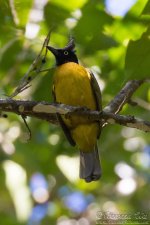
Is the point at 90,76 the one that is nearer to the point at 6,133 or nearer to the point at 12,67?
the point at 12,67

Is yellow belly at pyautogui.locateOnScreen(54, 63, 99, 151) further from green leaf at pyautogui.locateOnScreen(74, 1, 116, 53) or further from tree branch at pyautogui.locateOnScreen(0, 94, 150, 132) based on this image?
tree branch at pyautogui.locateOnScreen(0, 94, 150, 132)

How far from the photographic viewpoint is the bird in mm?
5124

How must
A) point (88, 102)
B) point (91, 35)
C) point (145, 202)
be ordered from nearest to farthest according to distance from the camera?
point (91, 35), point (88, 102), point (145, 202)

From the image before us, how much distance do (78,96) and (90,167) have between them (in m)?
0.69

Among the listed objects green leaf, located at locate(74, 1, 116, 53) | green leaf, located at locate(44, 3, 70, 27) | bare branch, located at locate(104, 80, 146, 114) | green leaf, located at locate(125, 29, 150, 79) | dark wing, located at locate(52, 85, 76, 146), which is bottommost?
dark wing, located at locate(52, 85, 76, 146)

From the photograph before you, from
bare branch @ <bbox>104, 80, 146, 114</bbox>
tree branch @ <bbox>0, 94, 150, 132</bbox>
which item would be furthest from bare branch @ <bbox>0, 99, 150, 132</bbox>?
bare branch @ <bbox>104, 80, 146, 114</bbox>

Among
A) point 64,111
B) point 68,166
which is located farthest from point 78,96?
point 64,111

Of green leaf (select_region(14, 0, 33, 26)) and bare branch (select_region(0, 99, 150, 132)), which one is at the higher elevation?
green leaf (select_region(14, 0, 33, 26))

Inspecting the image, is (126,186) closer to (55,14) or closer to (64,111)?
(55,14)

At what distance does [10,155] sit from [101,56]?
1.56 metres

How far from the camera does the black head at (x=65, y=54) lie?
5.49 metres

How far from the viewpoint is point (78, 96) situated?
5.15 meters

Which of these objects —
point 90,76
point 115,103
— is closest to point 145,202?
point 90,76

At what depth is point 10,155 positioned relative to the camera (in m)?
6.15
